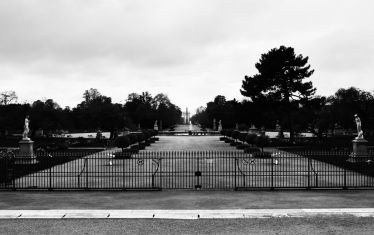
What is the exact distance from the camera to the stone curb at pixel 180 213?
11672mm

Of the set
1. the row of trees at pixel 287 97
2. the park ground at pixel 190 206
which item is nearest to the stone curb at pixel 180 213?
the park ground at pixel 190 206

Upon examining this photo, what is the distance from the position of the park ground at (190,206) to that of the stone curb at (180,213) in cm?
31

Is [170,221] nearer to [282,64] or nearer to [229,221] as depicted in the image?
[229,221]

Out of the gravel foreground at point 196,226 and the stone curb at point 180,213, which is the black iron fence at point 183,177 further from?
the gravel foreground at point 196,226

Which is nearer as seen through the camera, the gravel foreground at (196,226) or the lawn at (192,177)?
the gravel foreground at (196,226)

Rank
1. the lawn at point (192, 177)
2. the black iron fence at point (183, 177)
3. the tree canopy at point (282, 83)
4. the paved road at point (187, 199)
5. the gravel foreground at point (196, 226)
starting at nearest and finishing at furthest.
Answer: the gravel foreground at point (196, 226) < the paved road at point (187, 199) < the black iron fence at point (183, 177) < the lawn at point (192, 177) < the tree canopy at point (282, 83)

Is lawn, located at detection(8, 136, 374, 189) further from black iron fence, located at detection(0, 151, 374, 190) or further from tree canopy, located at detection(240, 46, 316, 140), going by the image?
tree canopy, located at detection(240, 46, 316, 140)

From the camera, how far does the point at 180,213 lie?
12.1 m

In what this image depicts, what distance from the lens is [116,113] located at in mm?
66562

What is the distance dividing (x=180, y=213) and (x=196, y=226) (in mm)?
1473

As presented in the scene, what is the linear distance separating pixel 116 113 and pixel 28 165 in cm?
3970

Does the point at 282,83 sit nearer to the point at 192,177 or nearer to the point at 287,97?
the point at 287,97

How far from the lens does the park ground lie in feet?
33.8

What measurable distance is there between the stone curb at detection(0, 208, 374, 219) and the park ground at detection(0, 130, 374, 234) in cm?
31
